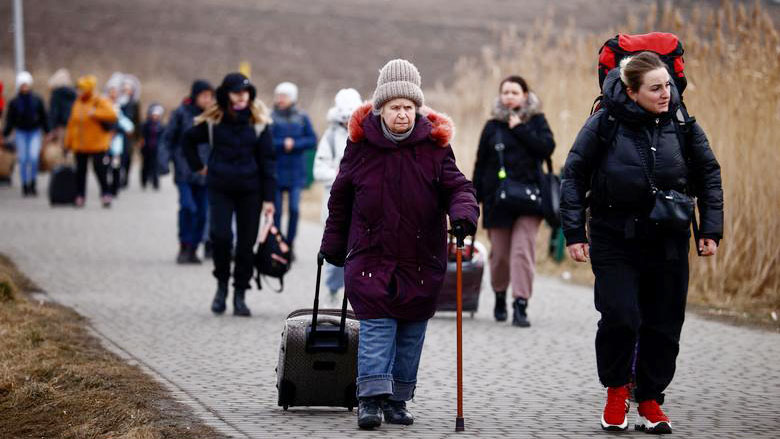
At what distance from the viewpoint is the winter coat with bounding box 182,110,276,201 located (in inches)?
441

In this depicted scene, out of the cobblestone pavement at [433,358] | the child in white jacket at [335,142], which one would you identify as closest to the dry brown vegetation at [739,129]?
the cobblestone pavement at [433,358]

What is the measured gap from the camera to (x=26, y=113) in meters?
23.4

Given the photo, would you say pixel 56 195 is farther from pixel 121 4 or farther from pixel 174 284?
pixel 121 4

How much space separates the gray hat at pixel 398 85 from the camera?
6863 millimetres

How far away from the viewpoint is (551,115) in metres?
16.3

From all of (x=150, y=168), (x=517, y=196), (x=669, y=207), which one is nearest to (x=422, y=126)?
(x=669, y=207)

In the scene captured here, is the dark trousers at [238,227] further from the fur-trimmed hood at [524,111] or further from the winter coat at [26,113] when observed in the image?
the winter coat at [26,113]

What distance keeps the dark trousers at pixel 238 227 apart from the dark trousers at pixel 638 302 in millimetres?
4850

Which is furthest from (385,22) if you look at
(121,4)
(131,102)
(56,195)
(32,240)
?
(32,240)

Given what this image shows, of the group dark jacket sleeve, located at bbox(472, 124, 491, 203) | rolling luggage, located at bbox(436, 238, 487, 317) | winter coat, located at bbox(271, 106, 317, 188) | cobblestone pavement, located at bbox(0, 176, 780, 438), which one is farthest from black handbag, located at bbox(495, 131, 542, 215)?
winter coat, located at bbox(271, 106, 317, 188)

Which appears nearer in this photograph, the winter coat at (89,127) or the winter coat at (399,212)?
the winter coat at (399,212)

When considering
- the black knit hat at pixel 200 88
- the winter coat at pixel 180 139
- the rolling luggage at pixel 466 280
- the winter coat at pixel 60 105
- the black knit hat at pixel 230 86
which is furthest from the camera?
the winter coat at pixel 60 105

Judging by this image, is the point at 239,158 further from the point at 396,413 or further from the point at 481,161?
the point at 396,413

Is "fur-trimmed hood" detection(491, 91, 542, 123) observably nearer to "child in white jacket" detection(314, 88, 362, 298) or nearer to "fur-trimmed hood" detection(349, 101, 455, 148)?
"child in white jacket" detection(314, 88, 362, 298)
